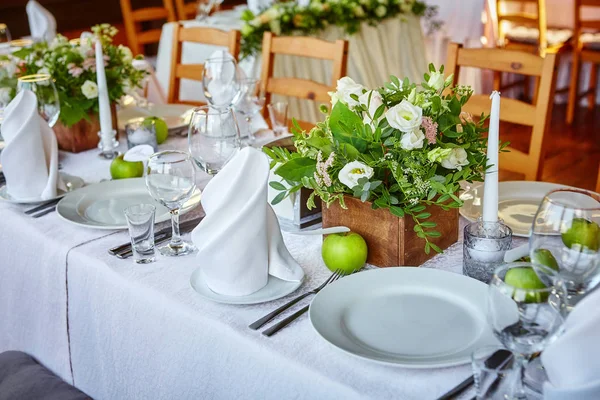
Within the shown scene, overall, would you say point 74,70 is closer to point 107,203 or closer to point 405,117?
point 107,203

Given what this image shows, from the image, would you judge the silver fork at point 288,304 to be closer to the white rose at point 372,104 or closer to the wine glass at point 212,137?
the white rose at point 372,104

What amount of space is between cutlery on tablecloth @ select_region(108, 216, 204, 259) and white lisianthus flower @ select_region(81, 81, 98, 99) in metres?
0.68

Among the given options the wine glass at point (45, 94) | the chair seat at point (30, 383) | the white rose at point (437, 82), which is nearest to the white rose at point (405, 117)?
the white rose at point (437, 82)

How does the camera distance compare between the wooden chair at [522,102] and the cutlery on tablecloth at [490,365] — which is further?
the wooden chair at [522,102]

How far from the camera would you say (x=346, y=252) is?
1155mm

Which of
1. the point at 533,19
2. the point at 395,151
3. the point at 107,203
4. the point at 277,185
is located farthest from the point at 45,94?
the point at 533,19

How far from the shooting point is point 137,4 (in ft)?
19.0

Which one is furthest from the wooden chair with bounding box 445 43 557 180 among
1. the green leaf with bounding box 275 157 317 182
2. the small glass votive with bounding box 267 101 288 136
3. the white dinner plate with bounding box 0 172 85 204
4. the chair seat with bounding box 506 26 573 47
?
the chair seat with bounding box 506 26 573 47

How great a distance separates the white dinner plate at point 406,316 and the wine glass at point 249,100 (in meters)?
0.95

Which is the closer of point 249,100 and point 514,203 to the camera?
point 514,203

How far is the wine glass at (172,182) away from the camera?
1264 mm

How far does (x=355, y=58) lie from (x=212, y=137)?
240 cm

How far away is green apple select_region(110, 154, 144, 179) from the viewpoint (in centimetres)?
166

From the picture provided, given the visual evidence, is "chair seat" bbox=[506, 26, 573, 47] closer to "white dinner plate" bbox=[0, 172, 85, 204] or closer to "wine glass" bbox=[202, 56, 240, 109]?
"wine glass" bbox=[202, 56, 240, 109]
